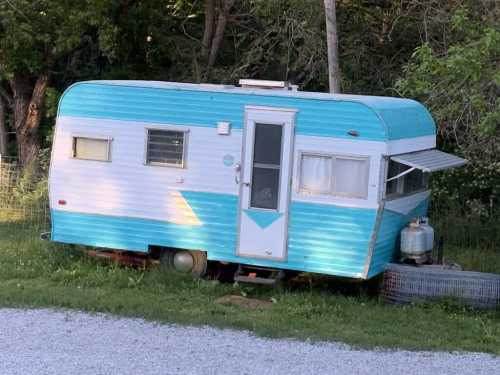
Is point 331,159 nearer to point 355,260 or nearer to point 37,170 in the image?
point 355,260

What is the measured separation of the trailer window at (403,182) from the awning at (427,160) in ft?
A: 0.45

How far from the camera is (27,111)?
60.0 feet

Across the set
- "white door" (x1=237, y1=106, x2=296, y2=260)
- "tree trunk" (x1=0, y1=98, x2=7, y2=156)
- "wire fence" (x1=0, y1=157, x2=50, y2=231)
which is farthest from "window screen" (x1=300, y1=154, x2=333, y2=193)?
"tree trunk" (x1=0, y1=98, x2=7, y2=156)

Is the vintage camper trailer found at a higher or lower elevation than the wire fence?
higher

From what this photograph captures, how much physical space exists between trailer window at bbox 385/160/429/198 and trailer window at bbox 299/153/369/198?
34 cm

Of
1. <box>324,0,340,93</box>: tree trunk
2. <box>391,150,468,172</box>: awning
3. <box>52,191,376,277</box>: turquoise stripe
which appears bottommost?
<box>52,191,376,277</box>: turquoise stripe

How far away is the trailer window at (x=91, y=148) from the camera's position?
10805 millimetres

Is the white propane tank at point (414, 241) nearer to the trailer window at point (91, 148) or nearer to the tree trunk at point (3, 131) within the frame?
the trailer window at point (91, 148)

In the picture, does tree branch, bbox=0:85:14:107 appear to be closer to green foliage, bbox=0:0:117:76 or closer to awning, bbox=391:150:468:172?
green foliage, bbox=0:0:117:76

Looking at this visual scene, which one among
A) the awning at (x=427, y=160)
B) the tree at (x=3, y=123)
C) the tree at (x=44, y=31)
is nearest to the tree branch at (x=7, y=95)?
the tree at (x=3, y=123)

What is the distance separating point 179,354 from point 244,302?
2.24 metres

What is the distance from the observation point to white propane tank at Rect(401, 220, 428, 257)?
10.0 m

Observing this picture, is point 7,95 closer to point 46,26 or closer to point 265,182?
point 46,26

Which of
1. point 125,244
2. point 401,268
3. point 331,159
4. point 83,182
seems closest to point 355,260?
point 401,268
